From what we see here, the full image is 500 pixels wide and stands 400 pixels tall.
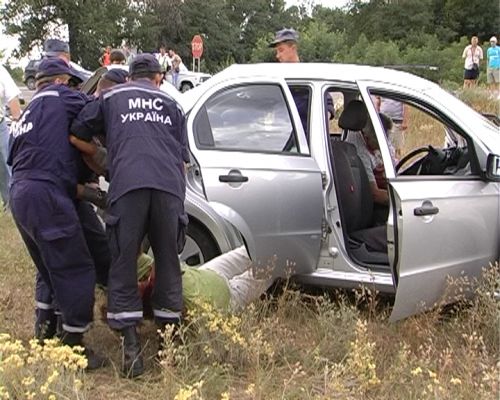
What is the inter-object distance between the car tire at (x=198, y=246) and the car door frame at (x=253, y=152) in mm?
242

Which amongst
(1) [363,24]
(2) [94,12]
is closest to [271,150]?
(2) [94,12]

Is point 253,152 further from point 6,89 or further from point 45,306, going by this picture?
point 6,89

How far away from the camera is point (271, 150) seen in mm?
4633

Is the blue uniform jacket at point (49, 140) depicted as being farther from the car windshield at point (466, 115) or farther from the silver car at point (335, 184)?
the car windshield at point (466, 115)

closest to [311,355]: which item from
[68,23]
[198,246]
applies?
[198,246]

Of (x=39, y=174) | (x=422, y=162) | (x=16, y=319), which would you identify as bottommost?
→ (x=16, y=319)

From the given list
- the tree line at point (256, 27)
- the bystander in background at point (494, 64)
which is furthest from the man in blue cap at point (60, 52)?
the tree line at point (256, 27)

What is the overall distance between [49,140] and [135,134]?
474 millimetres

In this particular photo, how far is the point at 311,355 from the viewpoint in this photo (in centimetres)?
379

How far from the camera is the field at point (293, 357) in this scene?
3.14m

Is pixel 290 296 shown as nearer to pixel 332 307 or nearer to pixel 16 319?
pixel 332 307

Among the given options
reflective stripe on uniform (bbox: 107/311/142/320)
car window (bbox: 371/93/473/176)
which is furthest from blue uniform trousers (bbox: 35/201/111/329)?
car window (bbox: 371/93/473/176)

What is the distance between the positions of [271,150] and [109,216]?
1435 millimetres

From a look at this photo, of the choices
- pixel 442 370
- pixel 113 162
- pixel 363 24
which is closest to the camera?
pixel 442 370
